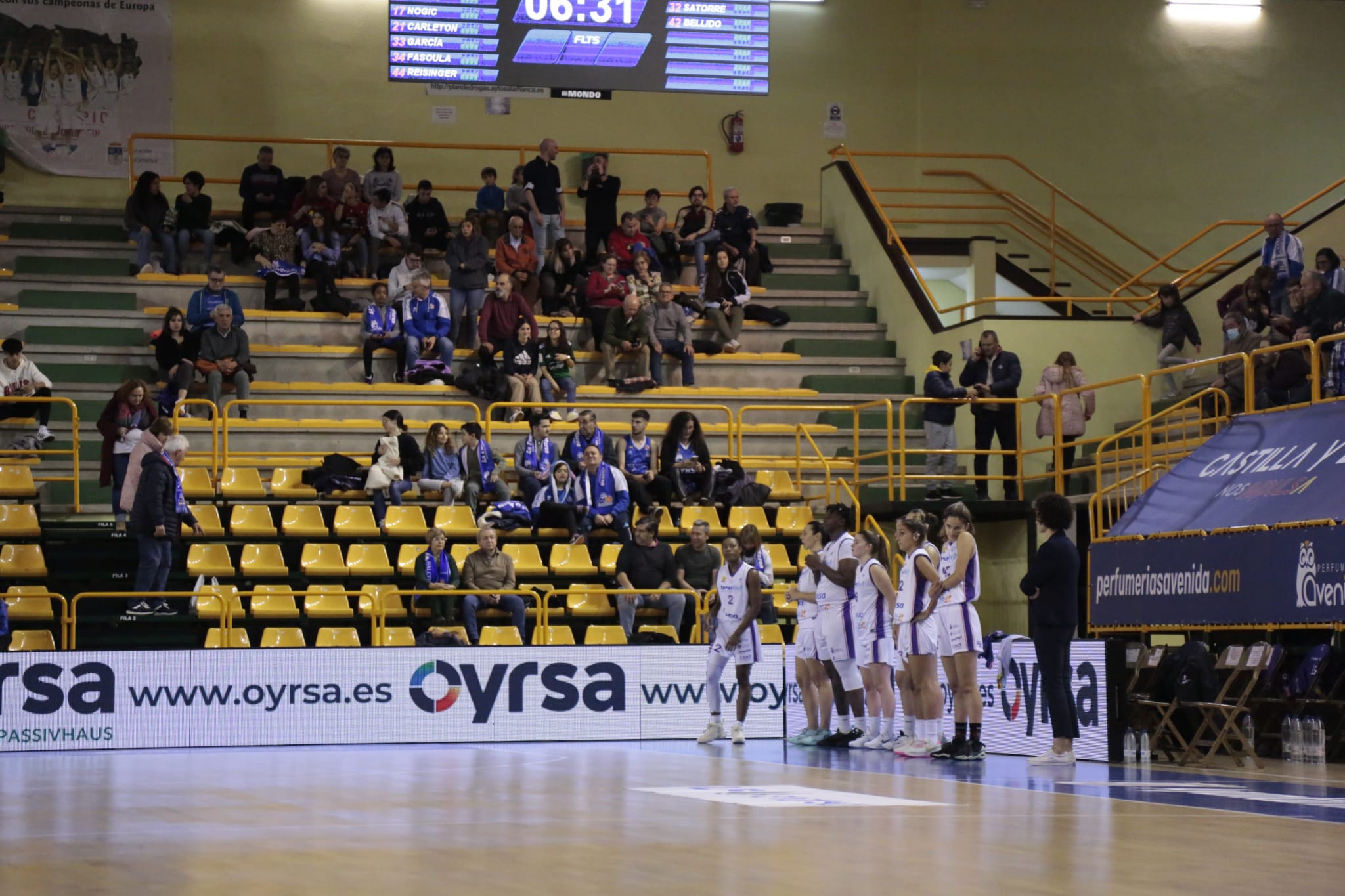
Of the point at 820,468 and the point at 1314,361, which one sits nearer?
the point at 1314,361

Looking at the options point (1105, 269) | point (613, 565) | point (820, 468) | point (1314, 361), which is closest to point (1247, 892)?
point (1314, 361)

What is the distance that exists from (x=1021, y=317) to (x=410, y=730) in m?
10.4

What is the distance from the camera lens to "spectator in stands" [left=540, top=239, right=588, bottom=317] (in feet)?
75.6

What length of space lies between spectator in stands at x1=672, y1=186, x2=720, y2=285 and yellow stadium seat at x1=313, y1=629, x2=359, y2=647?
29.2 feet

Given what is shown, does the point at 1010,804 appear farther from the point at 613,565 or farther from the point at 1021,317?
the point at 1021,317

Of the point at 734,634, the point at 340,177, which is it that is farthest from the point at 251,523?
the point at 340,177

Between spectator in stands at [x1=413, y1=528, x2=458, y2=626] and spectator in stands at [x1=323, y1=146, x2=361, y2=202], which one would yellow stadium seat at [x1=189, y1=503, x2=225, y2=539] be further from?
spectator in stands at [x1=323, y1=146, x2=361, y2=202]

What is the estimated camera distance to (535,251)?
2278cm

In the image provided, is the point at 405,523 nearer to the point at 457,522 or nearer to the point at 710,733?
the point at 457,522

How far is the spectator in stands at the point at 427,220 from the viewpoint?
2359 centimetres

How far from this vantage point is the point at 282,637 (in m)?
16.7

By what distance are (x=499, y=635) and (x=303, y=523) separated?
9.40 ft

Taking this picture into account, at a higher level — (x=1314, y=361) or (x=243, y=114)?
(x=243, y=114)

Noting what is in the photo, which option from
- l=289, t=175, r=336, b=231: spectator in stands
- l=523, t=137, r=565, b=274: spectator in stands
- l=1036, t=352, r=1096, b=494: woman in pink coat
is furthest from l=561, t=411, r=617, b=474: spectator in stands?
l=289, t=175, r=336, b=231: spectator in stands
